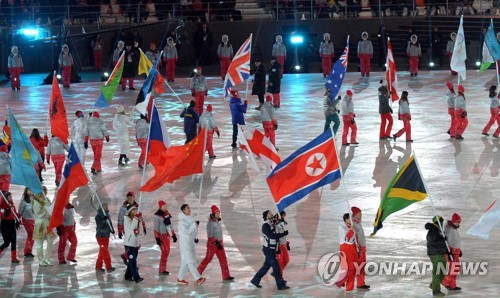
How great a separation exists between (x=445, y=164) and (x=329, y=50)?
14842 mm

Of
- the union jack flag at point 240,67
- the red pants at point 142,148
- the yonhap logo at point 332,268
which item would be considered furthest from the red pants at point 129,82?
the yonhap logo at point 332,268

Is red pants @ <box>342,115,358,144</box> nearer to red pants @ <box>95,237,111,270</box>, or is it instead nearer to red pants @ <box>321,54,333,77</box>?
red pants @ <box>95,237,111,270</box>

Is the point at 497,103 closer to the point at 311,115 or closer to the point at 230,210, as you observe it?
the point at 311,115

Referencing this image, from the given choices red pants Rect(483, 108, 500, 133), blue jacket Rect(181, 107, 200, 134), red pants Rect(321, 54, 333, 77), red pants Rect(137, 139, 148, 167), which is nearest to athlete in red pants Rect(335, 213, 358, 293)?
red pants Rect(137, 139, 148, 167)

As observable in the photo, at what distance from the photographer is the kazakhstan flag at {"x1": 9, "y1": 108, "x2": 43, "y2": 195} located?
2186 centimetres

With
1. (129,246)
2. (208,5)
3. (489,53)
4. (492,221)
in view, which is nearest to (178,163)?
(129,246)

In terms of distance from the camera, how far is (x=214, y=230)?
20266 millimetres

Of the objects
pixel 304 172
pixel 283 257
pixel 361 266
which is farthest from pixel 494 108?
pixel 361 266

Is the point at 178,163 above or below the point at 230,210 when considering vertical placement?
above

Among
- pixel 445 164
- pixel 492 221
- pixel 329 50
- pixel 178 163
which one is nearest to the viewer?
pixel 492 221

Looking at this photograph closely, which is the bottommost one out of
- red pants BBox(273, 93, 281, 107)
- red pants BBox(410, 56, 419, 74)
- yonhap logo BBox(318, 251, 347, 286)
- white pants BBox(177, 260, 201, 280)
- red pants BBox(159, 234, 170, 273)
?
Result: yonhap logo BBox(318, 251, 347, 286)

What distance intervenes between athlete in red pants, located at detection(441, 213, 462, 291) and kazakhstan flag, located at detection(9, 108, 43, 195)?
23.4 feet

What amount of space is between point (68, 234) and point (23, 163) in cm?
166

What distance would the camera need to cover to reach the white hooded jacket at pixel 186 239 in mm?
20250
